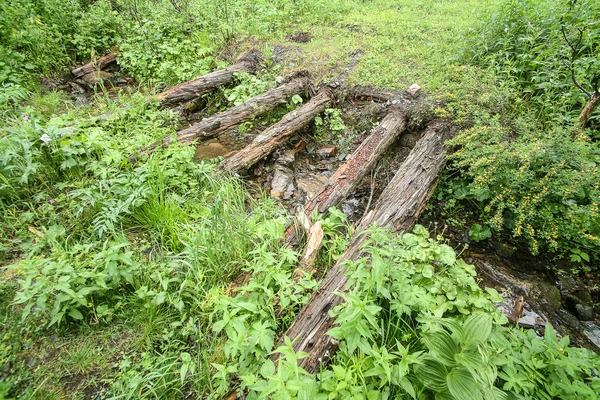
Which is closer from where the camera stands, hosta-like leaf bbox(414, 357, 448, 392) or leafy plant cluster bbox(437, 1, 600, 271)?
hosta-like leaf bbox(414, 357, 448, 392)

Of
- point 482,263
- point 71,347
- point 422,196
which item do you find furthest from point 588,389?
point 71,347

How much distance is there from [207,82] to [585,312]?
6.44m

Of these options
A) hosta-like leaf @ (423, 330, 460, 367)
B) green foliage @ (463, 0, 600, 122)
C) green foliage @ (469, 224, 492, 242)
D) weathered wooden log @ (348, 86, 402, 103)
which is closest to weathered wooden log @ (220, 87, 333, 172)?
weathered wooden log @ (348, 86, 402, 103)

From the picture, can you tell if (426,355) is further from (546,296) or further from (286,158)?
(286,158)

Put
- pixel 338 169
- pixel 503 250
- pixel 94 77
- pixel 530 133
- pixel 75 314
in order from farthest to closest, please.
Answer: pixel 94 77 < pixel 338 169 < pixel 503 250 < pixel 530 133 < pixel 75 314

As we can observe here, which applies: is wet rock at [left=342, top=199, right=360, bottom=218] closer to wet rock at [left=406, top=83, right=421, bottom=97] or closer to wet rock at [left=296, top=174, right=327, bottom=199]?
wet rock at [left=296, top=174, right=327, bottom=199]

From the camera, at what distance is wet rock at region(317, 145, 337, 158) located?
484 centimetres

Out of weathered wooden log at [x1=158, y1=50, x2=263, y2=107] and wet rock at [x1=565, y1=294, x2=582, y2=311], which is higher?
weathered wooden log at [x1=158, y1=50, x2=263, y2=107]

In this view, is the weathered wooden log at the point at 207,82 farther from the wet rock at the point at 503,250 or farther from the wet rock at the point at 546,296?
the wet rock at the point at 546,296

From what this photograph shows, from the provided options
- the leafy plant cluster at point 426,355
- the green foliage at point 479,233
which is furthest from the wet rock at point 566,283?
the leafy plant cluster at point 426,355

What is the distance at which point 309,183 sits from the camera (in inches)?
171

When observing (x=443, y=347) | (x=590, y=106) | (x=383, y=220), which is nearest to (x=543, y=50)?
(x=590, y=106)

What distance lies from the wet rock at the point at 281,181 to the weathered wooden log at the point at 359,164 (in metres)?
0.82

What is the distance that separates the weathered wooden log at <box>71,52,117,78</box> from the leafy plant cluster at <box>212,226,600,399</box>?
275 inches
